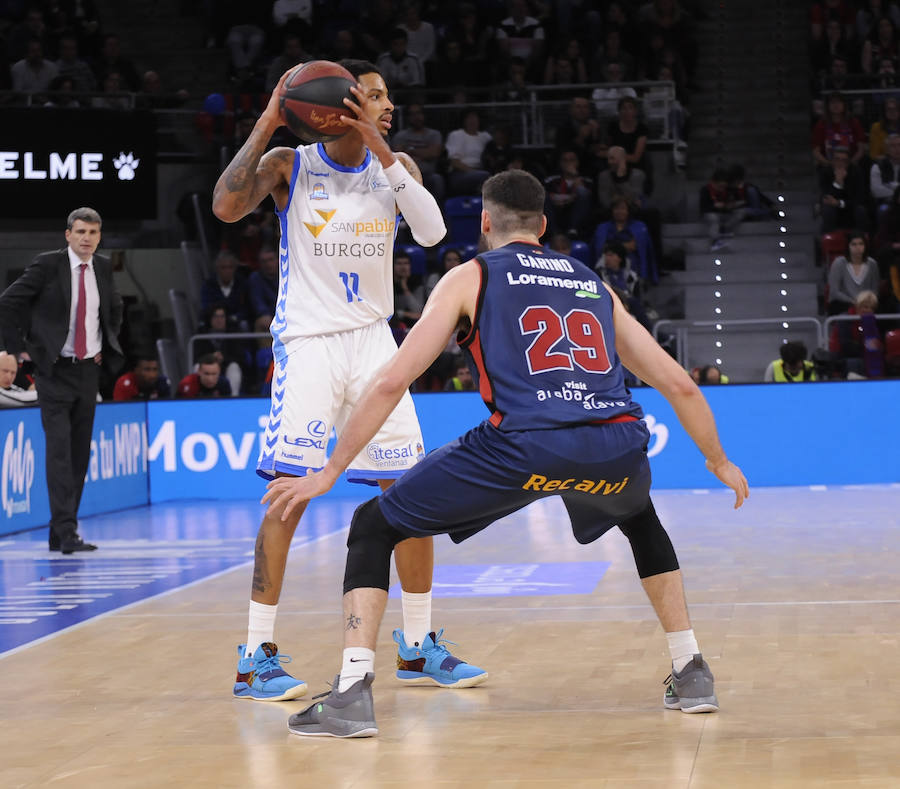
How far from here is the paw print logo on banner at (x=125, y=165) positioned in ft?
52.1

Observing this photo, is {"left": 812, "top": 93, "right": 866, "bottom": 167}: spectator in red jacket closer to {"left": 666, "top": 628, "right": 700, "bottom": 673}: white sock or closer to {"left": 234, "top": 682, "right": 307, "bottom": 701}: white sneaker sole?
{"left": 666, "top": 628, "right": 700, "bottom": 673}: white sock

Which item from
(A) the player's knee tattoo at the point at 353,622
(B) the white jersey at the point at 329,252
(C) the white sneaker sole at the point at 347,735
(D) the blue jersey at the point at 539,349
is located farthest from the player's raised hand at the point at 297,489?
(B) the white jersey at the point at 329,252

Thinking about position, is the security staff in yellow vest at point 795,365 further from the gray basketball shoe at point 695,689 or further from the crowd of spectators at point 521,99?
the gray basketball shoe at point 695,689

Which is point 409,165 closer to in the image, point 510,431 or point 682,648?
point 510,431

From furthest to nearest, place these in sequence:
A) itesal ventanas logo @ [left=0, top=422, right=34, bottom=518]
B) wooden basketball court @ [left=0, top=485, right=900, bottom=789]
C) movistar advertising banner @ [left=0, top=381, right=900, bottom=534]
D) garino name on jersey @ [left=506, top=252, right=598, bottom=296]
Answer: movistar advertising banner @ [left=0, top=381, right=900, bottom=534]
itesal ventanas logo @ [left=0, top=422, right=34, bottom=518]
garino name on jersey @ [left=506, top=252, right=598, bottom=296]
wooden basketball court @ [left=0, top=485, right=900, bottom=789]

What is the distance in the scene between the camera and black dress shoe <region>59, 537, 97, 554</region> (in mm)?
9305

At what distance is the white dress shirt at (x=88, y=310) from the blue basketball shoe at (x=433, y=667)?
4.90m

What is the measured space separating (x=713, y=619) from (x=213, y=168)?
1281 centimetres

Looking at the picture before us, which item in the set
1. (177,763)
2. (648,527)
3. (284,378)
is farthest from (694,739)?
(284,378)

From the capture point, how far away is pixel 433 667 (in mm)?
5078

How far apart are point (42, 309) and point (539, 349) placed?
5.99 metres

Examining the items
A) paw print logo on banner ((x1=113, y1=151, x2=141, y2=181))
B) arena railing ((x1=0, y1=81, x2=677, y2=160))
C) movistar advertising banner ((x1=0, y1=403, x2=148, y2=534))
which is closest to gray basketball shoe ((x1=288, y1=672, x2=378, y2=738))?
movistar advertising banner ((x1=0, y1=403, x2=148, y2=534))

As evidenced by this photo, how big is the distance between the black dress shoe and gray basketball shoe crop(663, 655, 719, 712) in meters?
5.85

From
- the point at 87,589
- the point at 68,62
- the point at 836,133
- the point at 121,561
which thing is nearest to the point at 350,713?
the point at 87,589
